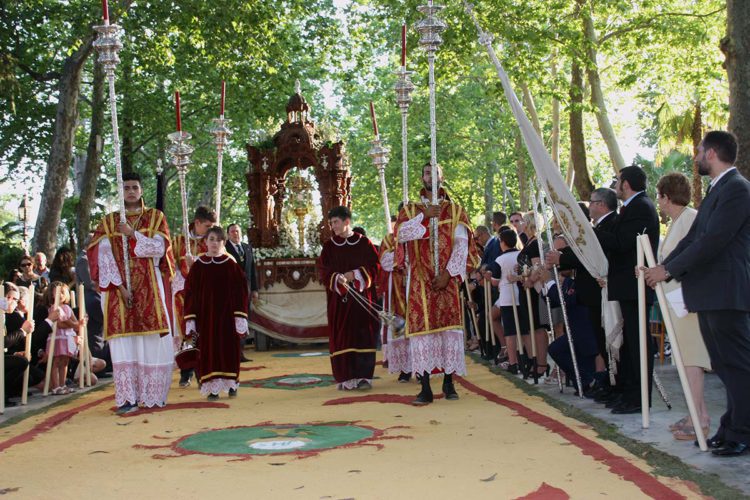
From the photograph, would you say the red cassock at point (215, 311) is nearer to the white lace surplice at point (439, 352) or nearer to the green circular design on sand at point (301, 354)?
the white lace surplice at point (439, 352)

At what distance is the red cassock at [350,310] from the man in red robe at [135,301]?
6.75ft

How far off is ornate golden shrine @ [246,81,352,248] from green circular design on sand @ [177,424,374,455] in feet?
35.5

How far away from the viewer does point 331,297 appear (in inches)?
454

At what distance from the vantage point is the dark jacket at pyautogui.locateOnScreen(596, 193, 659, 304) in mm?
7879

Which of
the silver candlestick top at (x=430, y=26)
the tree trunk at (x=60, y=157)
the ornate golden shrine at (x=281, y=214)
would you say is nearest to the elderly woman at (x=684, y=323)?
the silver candlestick top at (x=430, y=26)

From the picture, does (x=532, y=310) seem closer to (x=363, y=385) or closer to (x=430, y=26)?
(x=363, y=385)

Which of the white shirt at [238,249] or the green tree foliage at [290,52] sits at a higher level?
the green tree foliage at [290,52]

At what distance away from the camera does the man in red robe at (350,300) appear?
36.3 feet

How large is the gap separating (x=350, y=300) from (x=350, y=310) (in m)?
0.12

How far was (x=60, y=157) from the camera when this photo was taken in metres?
19.7

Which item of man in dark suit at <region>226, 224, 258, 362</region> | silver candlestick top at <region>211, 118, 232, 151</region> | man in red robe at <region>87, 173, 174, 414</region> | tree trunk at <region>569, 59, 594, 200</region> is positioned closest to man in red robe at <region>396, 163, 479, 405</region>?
man in red robe at <region>87, 173, 174, 414</region>

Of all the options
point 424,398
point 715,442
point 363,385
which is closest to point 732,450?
point 715,442

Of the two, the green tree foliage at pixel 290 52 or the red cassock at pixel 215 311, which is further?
the green tree foliage at pixel 290 52

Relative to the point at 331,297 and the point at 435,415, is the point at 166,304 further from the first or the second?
the point at 435,415
